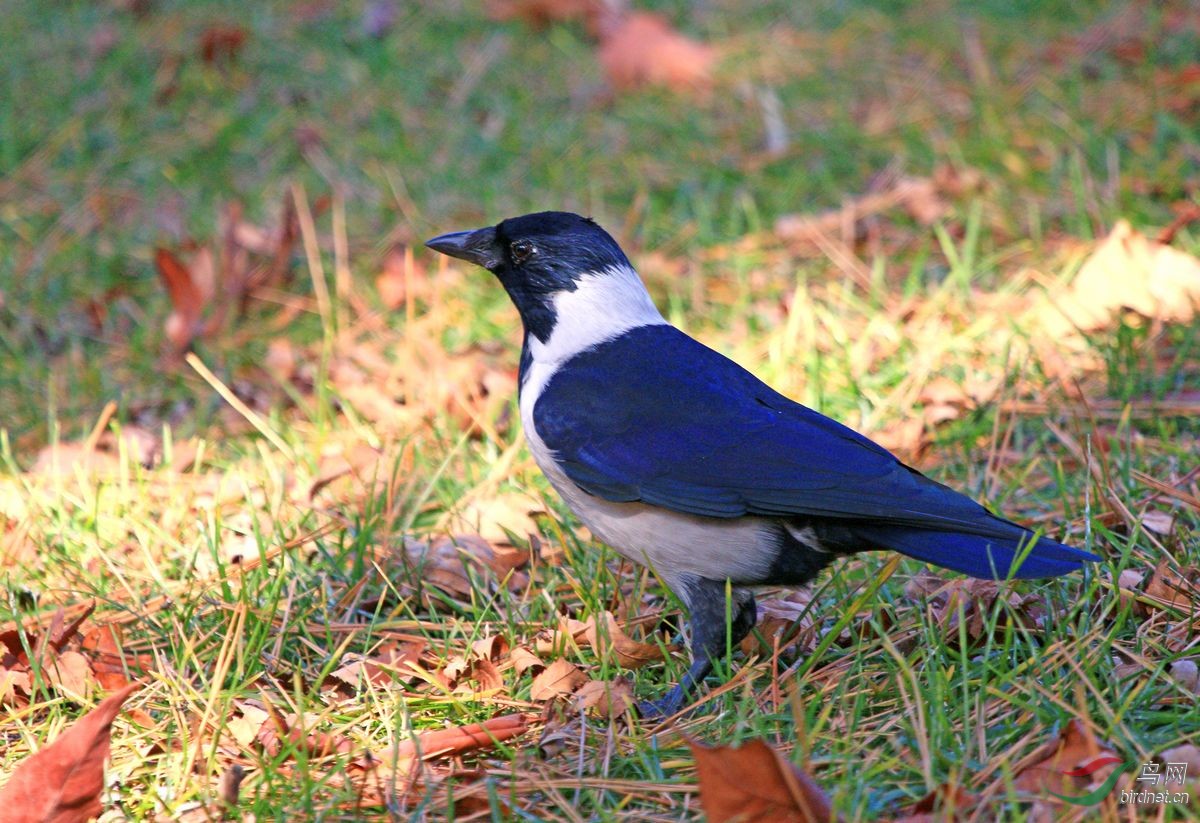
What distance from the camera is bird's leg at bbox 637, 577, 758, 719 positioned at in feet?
10.0

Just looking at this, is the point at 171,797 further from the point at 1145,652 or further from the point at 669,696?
the point at 1145,652

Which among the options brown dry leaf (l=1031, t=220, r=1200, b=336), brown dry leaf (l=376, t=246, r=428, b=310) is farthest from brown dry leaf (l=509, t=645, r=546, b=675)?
brown dry leaf (l=376, t=246, r=428, b=310)

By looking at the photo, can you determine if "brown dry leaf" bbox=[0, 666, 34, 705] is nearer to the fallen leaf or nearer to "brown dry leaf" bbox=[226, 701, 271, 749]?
"brown dry leaf" bbox=[226, 701, 271, 749]

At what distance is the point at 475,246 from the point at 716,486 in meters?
1.11

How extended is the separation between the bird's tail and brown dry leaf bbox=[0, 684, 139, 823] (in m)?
1.65

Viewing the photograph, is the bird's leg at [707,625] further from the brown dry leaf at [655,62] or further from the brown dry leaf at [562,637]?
the brown dry leaf at [655,62]

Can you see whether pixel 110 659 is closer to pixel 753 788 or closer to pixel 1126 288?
pixel 753 788

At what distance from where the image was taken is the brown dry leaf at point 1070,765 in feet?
8.04

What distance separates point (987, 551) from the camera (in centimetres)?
290

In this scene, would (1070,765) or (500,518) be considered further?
(500,518)

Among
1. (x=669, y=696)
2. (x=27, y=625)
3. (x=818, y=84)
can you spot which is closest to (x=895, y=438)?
(x=669, y=696)

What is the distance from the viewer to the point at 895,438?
423 cm

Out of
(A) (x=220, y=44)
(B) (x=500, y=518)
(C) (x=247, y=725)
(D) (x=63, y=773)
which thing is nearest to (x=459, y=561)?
(B) (x=500, y=518)

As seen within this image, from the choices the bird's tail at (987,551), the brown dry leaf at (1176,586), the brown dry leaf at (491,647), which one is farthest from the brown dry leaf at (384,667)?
the brown dry leaf at (1176,586)
